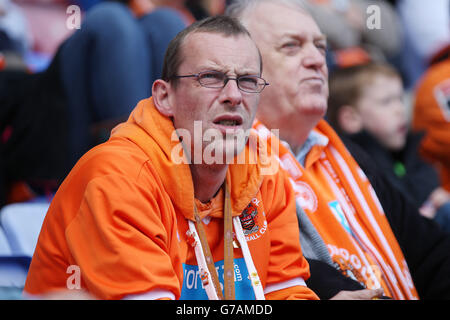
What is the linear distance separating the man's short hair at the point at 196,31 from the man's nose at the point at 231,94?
0.13 m

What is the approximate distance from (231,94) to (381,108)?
2.02m

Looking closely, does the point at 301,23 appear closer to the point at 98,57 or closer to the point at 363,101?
the point at 98,57

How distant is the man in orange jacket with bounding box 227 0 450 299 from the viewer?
7.04 feet

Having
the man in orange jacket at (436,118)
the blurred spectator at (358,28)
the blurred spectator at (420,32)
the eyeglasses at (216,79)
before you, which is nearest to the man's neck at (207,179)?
the eyeglasses at (216,79)

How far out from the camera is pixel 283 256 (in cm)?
181

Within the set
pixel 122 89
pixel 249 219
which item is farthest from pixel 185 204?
pixel 122 89

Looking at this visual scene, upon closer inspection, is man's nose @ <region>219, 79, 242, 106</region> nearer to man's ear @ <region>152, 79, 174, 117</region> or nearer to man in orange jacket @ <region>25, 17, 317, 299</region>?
man in orange jacket @ <region>25, 17, 317, 299</region>

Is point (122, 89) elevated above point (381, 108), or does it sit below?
below

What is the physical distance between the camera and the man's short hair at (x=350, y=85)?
341 centimetres

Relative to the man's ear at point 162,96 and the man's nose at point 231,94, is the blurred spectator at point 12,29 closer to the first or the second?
the man's ear at point 162,96
